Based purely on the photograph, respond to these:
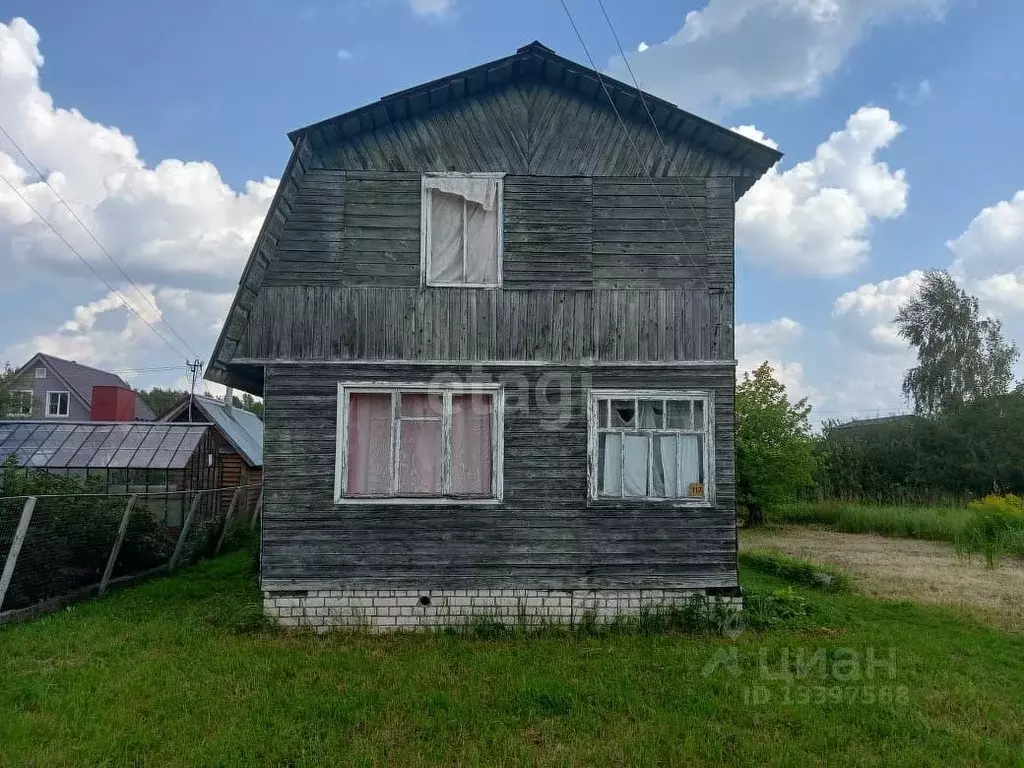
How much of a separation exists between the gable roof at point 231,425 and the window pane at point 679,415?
15944 mm

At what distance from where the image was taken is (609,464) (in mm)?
8391

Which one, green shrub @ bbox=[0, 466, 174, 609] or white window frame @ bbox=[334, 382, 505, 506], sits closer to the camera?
white window frame @ bbox=[334, 382, 505, 506]

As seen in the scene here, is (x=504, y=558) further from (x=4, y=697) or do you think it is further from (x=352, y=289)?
(x=4, y=697)

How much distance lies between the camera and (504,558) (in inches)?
324

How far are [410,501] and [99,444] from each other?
11.4 m

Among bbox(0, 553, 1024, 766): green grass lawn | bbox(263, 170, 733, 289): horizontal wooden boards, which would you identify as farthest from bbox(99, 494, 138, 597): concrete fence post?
bbox(263, 170, 733, 289): horizontal wooden boards

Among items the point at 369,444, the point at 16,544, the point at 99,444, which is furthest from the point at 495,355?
the point at 99,444

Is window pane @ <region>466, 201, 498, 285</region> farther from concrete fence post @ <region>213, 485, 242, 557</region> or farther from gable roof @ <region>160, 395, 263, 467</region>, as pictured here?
gable roof @ <region>160, 395, 263, 467</region>

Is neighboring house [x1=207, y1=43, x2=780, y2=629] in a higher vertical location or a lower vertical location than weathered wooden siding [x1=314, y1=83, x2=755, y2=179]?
lower

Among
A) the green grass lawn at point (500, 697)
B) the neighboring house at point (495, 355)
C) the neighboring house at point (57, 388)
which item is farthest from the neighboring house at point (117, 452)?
the neighboring house at point (57, 388)

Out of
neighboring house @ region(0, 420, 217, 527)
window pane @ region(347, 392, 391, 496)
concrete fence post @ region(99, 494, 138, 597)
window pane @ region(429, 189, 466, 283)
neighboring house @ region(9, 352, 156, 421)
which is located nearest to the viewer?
window pane @ region(347, 392, 391, 496)

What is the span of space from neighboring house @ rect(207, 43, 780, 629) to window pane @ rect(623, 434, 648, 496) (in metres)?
0.03

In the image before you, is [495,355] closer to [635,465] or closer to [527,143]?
[635,465]

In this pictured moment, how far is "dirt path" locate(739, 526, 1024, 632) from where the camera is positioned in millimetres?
10082
